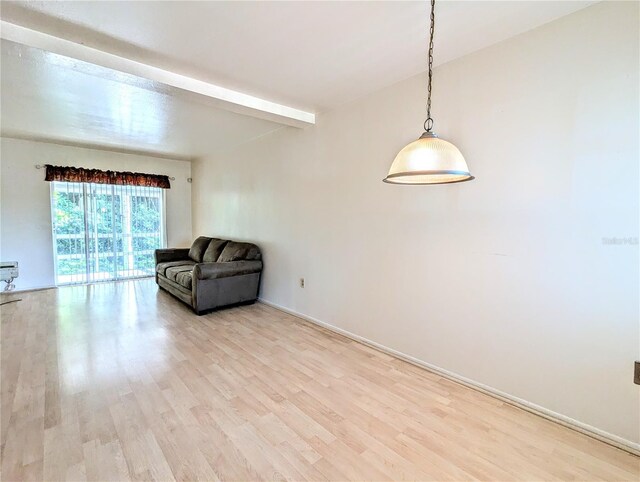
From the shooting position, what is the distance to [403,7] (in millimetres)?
1796

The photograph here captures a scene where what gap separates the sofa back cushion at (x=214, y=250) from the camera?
16.8ft

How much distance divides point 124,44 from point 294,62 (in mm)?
1225

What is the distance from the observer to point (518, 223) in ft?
6.92

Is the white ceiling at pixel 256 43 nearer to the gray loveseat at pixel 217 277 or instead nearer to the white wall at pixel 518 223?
the white wall at pixel 518 223

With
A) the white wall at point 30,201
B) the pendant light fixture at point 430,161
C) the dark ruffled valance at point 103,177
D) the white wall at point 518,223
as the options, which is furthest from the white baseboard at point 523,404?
the white wall at point 30,201

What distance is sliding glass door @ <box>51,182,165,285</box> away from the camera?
546 cm

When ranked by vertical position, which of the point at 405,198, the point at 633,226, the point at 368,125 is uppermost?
the point at 368,125

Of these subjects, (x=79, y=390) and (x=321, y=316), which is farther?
(x=321, y=316)

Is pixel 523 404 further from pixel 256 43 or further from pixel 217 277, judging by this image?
pixel 217 277

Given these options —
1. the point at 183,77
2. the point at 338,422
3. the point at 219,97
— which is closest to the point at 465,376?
the point at 338,422

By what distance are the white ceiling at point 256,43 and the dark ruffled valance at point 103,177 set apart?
1981mm

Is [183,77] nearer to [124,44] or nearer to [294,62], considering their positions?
[124,44]

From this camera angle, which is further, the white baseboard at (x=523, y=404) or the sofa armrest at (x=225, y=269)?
the sofa armrest at (x=225, y=269)

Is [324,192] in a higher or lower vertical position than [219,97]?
lower
